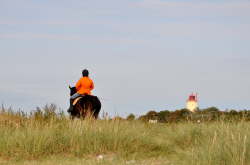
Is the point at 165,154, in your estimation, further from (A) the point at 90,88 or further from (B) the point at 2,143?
(A) the point at 90,88

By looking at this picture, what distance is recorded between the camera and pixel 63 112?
16.8 metres

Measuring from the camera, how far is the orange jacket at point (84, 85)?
65.0ft

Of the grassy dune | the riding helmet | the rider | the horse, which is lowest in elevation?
the grassy dune

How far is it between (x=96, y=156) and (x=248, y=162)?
436cm

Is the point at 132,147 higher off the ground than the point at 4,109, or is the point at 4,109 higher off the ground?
the point at 4,109

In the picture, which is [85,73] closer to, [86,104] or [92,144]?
[86,104]

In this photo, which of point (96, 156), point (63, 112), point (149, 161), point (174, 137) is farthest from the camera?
point (63, 112)

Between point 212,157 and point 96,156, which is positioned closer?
point 212,157

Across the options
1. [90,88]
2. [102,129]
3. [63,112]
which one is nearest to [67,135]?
[102,129]

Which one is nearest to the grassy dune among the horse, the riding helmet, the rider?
the horse

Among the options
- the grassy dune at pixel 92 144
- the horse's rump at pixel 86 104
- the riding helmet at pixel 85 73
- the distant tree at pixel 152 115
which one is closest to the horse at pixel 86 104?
the horse's rump at pixel 86 104

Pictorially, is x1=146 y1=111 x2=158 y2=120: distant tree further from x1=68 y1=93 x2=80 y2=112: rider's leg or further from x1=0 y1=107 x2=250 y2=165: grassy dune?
x1=0 y1=107 x2=250 y2=165: grassy dune

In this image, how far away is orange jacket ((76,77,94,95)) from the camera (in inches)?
779

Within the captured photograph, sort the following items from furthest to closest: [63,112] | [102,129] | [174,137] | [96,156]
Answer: [63,112], [174,137], [102,129], [96,156]
